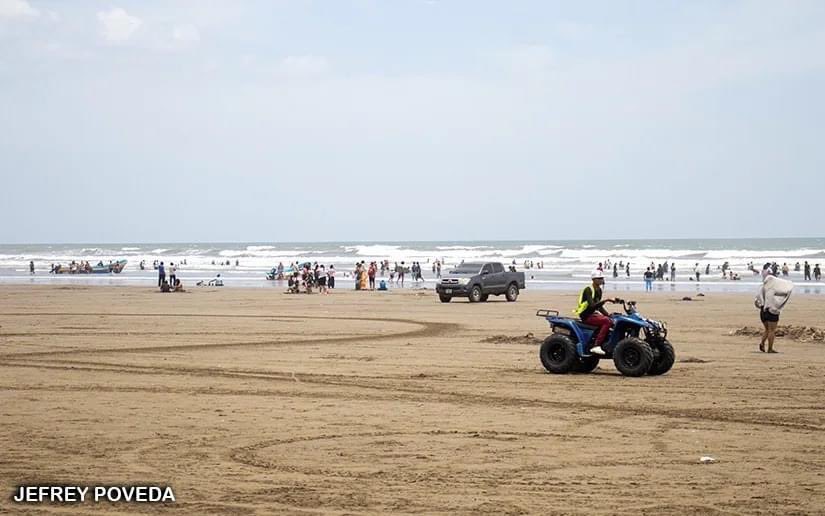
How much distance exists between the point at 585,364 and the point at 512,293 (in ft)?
85.2

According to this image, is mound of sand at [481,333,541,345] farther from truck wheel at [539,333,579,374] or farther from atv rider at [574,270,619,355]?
atv rider at [574,270,619,355]

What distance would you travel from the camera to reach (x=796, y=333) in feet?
77.4

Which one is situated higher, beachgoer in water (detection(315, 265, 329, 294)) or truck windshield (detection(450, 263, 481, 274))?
truck windshield (detection(450, 263, 481, 274))

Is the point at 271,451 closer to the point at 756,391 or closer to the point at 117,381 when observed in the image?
the point at 117,381

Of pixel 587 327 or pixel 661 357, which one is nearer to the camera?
pixel 661 357

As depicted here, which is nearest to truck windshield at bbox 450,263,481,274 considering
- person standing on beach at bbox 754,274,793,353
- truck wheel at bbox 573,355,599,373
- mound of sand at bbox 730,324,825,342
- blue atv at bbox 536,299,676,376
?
mound of sand at bbox 730,324,825,342

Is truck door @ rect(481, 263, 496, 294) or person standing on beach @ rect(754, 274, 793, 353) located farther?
truck door @ rect(481, 263, 496, 294)

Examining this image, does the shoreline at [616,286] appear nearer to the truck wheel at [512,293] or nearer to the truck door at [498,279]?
the truck wheel at [512,293]

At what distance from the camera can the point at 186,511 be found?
7809 millimetres

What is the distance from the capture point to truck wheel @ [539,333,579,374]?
53.9ft

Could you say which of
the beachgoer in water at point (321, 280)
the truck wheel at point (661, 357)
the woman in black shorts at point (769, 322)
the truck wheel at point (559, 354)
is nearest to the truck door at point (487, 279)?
the beachgoer in water at point (321, 280)

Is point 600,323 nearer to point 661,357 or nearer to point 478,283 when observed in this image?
point 661,357

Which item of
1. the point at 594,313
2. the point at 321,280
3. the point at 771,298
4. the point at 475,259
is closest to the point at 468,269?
the point at 321,280

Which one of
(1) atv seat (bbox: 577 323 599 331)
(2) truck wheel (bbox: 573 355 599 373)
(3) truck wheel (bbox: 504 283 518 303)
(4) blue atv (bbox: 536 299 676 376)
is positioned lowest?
(3) truck wheel (bbox: 504 283 518 303)
